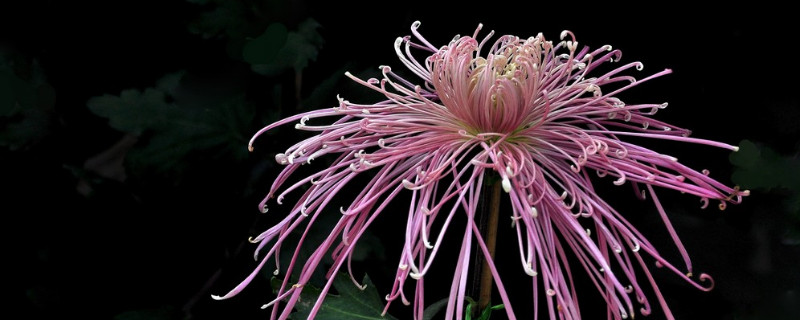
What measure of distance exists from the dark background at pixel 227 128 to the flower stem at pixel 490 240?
26 cm

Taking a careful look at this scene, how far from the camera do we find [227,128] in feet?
2.80

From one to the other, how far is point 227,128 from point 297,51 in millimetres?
130

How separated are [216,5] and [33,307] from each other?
456 mm

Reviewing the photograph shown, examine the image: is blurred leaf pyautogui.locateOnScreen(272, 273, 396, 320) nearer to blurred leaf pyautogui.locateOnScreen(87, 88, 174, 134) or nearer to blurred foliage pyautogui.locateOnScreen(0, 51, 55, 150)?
blurred leaf pyautogui.locateOnScreen(87, 88, 174, 134)

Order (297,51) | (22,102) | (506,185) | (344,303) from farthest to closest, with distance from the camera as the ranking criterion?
(22,102) < (297,51) < (344,303) < (506,185)

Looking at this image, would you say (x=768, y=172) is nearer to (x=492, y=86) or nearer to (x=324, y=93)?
(x=492, y=86)

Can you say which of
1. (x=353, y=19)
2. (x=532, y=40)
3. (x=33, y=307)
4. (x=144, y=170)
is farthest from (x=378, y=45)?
(x=33, y=307)

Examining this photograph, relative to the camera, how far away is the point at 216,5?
82 cm

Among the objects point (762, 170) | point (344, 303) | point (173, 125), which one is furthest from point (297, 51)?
point (762, 170)

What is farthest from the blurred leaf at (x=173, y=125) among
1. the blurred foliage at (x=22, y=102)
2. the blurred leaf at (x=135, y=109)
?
the blurred foliage at (x=22, y=102)

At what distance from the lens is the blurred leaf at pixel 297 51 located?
2.62ft

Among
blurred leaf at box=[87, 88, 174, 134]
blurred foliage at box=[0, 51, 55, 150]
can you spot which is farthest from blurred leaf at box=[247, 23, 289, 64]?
blurred foliage at box=[0, 51, 55, 150]

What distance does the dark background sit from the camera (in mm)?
700

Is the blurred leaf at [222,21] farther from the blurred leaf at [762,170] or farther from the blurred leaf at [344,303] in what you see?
the blurred leaf at [762,170]
